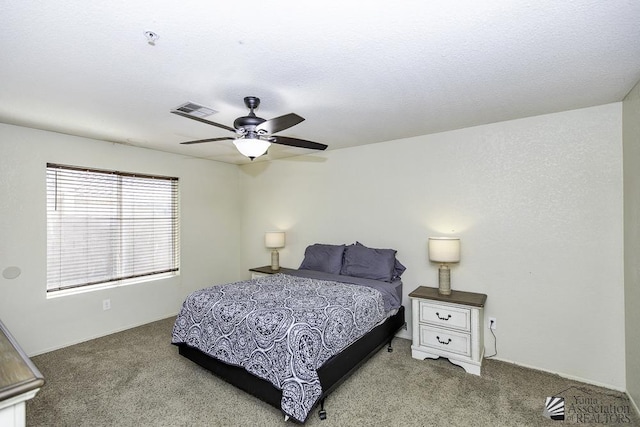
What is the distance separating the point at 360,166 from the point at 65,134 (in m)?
3.53

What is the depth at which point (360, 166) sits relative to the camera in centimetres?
402

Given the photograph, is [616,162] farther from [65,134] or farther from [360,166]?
[65,134]

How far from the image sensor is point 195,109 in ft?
8.59

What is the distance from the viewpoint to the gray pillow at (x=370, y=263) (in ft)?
11.4

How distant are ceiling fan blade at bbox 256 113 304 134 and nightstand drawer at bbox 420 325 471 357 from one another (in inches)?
93.6

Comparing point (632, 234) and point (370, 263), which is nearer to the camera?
point (632, 234)

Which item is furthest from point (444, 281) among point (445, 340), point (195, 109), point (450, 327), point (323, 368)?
point (195, 109)

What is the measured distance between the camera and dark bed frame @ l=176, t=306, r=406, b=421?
2.17 metres

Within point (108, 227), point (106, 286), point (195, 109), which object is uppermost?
point (195, 109)

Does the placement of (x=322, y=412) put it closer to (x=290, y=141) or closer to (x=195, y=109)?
(x=290, y=141)

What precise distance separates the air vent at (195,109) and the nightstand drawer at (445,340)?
115 inches

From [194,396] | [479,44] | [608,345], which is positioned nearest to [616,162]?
[608,345]

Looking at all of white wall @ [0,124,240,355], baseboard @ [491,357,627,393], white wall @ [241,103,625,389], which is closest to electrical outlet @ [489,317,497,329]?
white wall @ [241,103,625,389]

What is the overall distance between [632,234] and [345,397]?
2579 mm
